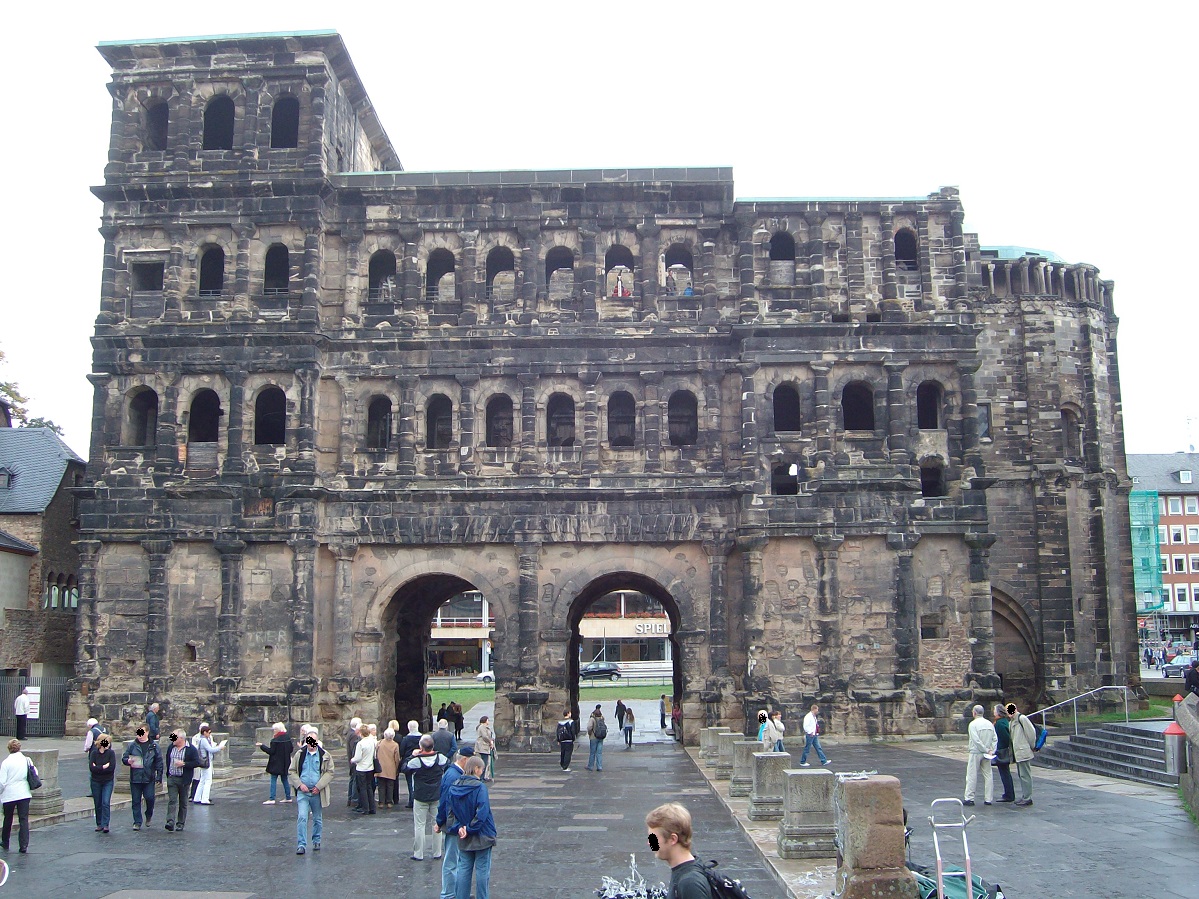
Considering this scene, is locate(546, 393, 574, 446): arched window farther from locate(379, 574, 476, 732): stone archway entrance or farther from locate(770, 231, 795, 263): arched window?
locate(770, 231, 795, 263): arched window

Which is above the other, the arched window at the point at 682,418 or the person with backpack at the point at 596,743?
the arched window at the point at 682,418

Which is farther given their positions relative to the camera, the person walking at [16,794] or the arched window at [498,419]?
the arched window at [498,419]

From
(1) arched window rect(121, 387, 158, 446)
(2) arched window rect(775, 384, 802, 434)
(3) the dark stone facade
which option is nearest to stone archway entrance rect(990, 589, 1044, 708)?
(3) the dark stone facade

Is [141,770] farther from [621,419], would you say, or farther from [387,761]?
[621,419]

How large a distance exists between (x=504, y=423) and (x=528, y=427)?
4.42 ft

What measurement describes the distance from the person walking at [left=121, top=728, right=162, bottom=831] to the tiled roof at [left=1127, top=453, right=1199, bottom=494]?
282 ft

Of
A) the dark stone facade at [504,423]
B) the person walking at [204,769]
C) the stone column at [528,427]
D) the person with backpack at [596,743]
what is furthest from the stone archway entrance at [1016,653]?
the person walking at [204,769]

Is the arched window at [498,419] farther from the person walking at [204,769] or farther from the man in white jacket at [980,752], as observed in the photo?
the man in white jacket at [980,752]

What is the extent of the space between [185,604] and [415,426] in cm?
848

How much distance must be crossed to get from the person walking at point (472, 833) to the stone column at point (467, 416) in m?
21.4

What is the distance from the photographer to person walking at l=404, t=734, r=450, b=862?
15438 millimetres

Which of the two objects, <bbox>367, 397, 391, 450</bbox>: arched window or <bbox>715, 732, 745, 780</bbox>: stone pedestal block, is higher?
<bbox>367, 397, 391, 450</bbox>: arched window

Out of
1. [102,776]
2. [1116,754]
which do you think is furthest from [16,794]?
[1116,754]

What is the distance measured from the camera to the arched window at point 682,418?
1337 inches
